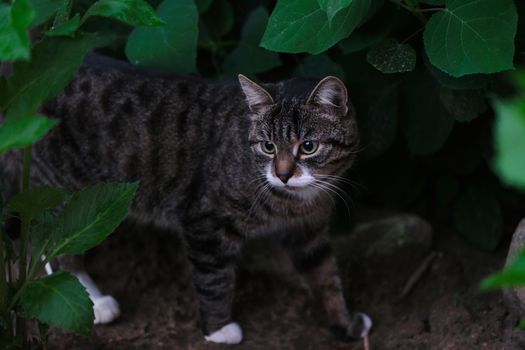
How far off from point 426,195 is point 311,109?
126cm

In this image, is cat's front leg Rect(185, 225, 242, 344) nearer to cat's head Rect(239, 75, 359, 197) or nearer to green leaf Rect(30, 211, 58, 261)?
cat's head Rect(239, 75, 359, 197)

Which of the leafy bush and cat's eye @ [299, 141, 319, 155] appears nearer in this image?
the leafy bush

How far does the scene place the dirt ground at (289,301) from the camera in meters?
2.78

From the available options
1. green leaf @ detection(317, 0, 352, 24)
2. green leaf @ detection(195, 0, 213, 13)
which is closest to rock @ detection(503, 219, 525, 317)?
green leaf @ detection(317, 0, 352, 24)

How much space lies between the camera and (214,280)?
9.46 feet

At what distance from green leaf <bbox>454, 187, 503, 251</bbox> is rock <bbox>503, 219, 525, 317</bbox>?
0.62 metres

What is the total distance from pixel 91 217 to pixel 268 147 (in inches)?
32.5

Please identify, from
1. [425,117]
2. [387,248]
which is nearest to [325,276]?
[387,248]

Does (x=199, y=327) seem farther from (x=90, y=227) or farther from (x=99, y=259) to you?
(x=90, y=227)

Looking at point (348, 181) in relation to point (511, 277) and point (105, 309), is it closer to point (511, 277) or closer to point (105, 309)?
point (105, 309)

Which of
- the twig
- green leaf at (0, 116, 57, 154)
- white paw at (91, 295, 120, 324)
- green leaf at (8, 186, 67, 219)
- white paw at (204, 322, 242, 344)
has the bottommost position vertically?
the twig

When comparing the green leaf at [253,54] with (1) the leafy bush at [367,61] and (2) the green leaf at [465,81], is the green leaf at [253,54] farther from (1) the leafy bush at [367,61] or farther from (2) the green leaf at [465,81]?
(2) the green leaf at [465,81]

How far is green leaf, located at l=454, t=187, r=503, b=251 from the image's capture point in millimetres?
3287

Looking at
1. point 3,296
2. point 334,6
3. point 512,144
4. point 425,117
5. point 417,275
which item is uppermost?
point 512,144
